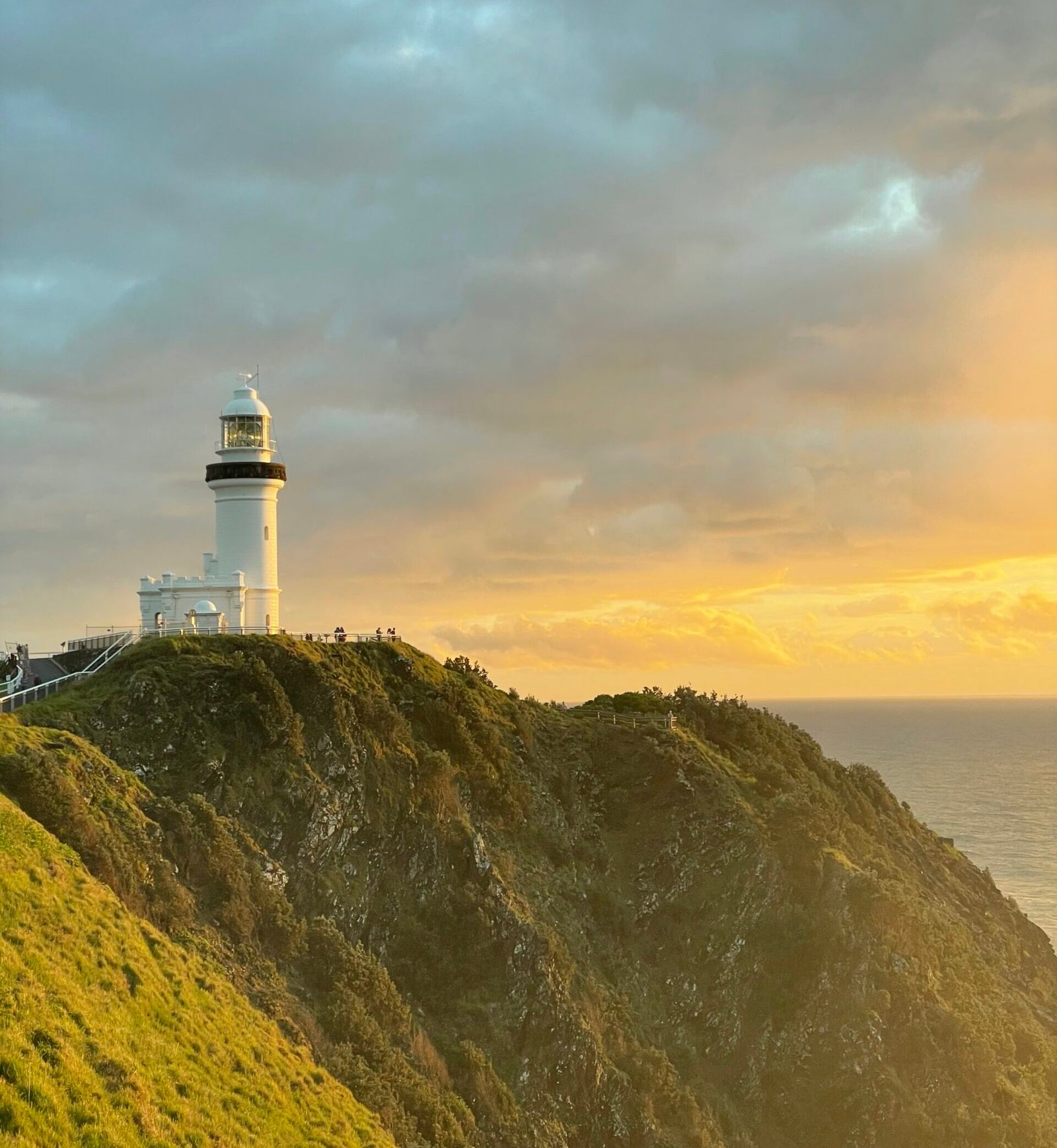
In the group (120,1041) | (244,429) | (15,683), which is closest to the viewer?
(120,1041)

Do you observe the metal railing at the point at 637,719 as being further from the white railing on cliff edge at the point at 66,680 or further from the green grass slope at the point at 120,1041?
the green grass slope at the point at 120,1041

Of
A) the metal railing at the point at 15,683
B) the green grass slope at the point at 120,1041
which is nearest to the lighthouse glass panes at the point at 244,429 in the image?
the metal railing at the point at 15,683

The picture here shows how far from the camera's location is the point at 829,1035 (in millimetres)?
43656

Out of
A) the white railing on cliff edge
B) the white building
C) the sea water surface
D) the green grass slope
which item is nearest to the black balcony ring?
the white building

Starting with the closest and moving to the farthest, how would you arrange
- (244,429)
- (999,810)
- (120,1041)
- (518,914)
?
1. (120,1041)
2. (518,914)
3. (244,429)
4. (999,810)

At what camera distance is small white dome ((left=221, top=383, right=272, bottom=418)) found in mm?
61281

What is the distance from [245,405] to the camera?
61469 mm

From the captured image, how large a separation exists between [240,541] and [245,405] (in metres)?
7.74

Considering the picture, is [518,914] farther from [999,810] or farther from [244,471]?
[999,810]

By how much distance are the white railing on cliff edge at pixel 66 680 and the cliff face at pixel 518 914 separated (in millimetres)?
1479

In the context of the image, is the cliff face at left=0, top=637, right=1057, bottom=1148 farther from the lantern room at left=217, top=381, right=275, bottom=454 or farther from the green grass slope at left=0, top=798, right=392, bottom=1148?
the lantern room at left=217, top=381, right=275, bottom=454

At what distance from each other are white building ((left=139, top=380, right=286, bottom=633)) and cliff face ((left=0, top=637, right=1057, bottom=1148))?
1044cm

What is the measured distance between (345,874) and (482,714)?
13.4 meters

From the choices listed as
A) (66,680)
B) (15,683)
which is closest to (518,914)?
(66,680)
